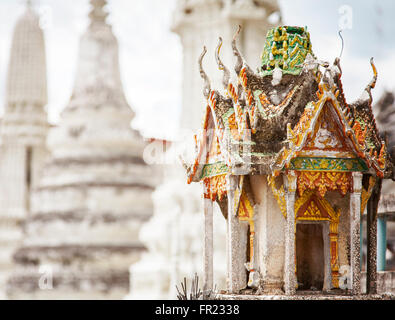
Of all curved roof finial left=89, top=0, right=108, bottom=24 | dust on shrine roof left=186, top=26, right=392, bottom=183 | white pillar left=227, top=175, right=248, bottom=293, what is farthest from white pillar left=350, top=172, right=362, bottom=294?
curved roof finial left=89, top=0, right=108, bottom=24

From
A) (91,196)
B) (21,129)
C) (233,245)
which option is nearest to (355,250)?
(233,245)

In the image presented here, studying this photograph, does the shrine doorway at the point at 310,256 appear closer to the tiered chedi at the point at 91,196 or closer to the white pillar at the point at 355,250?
the white pillar at the point at 355,250

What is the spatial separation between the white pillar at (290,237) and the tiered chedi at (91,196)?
97.2 feet

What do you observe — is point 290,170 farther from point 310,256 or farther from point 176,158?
point 176,158

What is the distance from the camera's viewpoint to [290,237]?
13203 mm

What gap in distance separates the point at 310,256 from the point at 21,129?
152ft

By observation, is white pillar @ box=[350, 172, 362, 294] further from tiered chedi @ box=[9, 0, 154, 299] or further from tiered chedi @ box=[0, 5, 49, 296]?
tiered chedi @ box=[0, 5, 49, 296]

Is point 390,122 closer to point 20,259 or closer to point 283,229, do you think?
point 283,229

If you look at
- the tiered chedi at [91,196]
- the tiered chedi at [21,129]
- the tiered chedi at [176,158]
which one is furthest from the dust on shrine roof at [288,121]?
the tiered chedi at [21,129]

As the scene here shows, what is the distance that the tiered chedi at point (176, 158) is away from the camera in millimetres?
32938

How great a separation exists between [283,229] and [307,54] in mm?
2474

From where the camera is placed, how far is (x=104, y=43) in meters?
48.2

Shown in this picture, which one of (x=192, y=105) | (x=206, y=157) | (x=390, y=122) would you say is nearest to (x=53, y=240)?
(x=192, y=105)

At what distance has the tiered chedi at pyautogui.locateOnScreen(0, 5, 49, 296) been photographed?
58.6m
